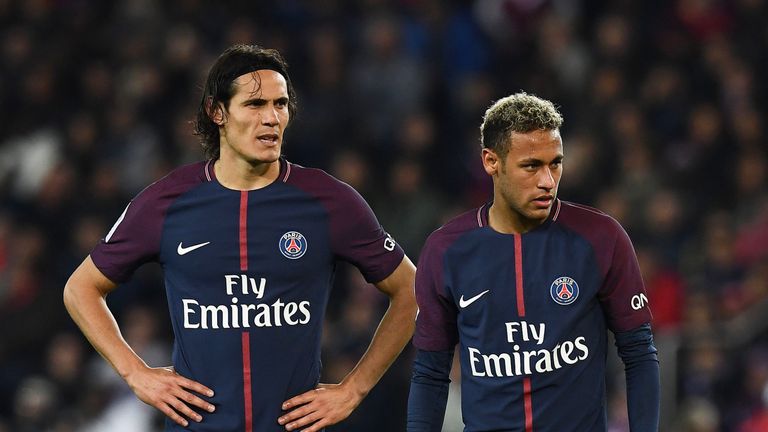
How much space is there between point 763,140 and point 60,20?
641 centimetres

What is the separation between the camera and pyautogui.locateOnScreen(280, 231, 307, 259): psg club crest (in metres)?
4.82

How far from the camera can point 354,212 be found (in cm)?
491

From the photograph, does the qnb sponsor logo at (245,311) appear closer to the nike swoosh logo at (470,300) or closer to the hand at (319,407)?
the hand at (319,407)

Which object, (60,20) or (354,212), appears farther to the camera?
(60,20)

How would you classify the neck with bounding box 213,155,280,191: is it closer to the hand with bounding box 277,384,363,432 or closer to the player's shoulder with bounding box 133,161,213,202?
the player's shoulder with bounding box 133,161,213,202

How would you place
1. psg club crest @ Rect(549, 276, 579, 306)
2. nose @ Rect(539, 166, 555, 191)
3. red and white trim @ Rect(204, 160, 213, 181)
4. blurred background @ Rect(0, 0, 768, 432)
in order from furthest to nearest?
blurred background @ Rect(0, 0, 768, 432) < red and white trim @ Rect(204, 160, 213, 181) < psg club crest @ Rect(549, 276, 579, 306) < nose @ Rect(539, 166, 555, 191)

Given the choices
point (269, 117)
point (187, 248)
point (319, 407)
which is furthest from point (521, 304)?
point (187, 248)

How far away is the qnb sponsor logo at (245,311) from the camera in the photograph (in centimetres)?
475

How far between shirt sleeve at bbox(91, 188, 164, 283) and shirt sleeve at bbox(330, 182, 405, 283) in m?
0.62

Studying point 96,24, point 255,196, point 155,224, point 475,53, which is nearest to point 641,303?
point 255,196

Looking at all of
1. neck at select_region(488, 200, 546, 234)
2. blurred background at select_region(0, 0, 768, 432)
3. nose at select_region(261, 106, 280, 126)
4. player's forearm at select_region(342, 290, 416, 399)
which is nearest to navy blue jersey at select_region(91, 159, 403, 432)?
player's forearm at select_region(342, 290, 416, 399)

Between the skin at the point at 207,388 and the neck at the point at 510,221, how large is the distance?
0.49m

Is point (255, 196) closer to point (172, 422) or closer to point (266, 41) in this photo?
point (172, 422)

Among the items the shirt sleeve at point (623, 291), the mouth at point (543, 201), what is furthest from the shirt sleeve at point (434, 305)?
the shirt sleeve at point (623, 291)
